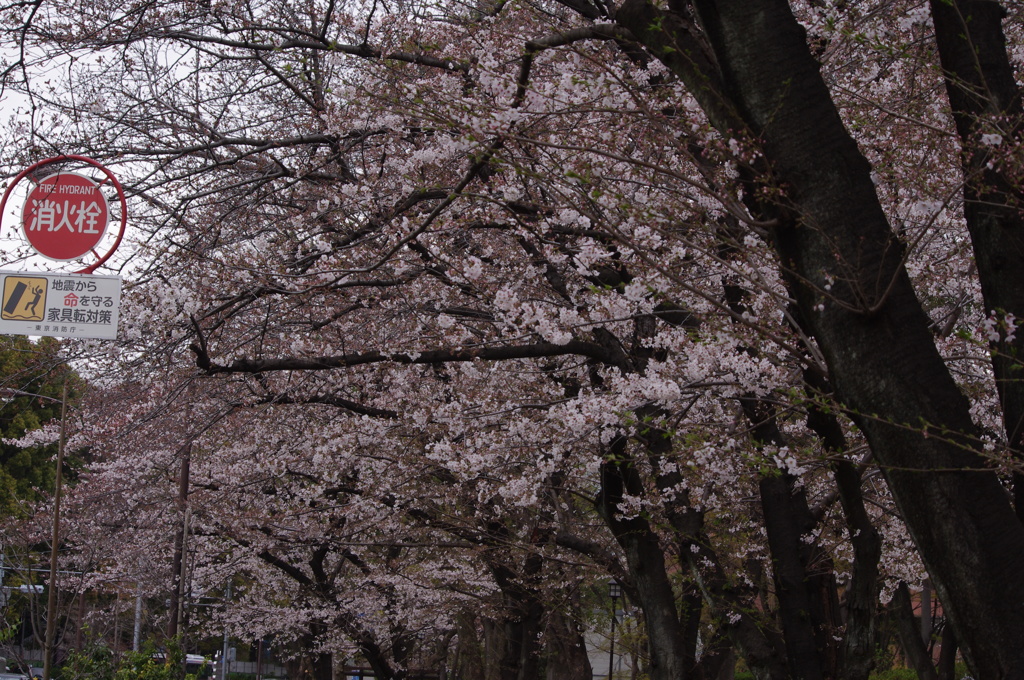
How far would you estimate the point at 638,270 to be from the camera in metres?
5.75

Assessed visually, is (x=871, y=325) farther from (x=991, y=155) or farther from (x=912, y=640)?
(x=912, y=640)

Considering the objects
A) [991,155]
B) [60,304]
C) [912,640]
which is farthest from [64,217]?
[912,640]

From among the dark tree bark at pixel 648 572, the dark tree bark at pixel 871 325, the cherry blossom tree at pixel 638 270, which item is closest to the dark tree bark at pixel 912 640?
the cherry blossom tree at pixel 638 270

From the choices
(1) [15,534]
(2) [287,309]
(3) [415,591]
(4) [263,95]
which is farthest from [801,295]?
(1) [15,534]

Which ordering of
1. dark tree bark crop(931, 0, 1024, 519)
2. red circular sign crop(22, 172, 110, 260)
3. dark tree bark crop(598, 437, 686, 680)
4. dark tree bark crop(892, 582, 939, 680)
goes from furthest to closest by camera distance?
dark tree bark crop(892, 582, 939, 680) < dark tree bark crop(598, 437, 686, 680) < red circular sign crop(22, 172, 110, 260) < dark tree bark crop(931, 0, 1024, 519)

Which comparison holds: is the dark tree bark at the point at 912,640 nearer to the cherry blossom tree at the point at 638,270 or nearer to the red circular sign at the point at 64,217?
the cherry blossom tree at the point at 638,270

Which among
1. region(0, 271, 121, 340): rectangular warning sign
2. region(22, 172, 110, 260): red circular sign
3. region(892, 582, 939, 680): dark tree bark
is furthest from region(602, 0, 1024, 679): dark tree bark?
region(892, 582, 939, 680): dark tree bark

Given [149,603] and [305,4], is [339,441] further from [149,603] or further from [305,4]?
[149,603]

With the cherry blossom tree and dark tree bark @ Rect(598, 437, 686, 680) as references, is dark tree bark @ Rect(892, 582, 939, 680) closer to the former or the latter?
the cherry blossom tree

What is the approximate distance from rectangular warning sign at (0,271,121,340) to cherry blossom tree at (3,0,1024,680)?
3.84 feet

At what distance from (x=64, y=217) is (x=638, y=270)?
3757mm

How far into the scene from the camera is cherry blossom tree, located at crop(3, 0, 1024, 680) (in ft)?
12.7

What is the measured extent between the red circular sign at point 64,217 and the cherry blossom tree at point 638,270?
629 mm

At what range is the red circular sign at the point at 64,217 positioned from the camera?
5.97 meters
